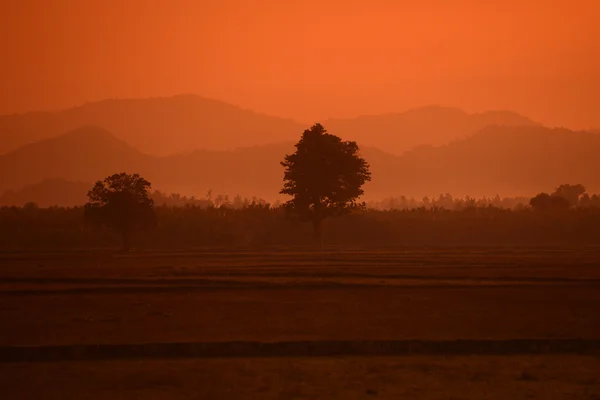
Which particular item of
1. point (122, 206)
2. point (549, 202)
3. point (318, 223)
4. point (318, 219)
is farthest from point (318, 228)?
point (549, 202)

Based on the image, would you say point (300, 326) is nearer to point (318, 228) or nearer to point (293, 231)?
point (318, 228)

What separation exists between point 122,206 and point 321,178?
18707 millimetres

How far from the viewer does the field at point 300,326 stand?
15.6 meters

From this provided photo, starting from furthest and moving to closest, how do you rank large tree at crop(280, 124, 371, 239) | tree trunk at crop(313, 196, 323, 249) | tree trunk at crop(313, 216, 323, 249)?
large tree at crop(280, 124, 371, 239) < tree trunk at crop(313, 216, 323, 249) < tree trunk at crop(313, 196, 323, 249)

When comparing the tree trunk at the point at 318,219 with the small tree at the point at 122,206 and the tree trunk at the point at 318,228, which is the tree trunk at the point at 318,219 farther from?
the small tree at the point at 122,206

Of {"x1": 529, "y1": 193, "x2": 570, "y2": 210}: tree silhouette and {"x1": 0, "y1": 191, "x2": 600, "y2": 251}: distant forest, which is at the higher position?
{"x1": 529, "y1": 193, "x2": 570, "y2": 210}: tree silhouette

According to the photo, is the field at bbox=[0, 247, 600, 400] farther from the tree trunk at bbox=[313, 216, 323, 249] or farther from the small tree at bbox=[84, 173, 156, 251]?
the tree trunk at bbox=[313, 216, 323, 249]

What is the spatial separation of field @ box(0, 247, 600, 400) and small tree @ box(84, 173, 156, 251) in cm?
2616

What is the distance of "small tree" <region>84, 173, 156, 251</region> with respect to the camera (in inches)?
2776

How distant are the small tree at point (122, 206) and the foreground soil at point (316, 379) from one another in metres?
53.5

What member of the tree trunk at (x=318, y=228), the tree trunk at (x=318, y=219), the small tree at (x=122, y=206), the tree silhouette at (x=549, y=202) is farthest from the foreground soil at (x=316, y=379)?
the tree silhouette at (x=549, y=202)

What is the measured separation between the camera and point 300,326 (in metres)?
22.8

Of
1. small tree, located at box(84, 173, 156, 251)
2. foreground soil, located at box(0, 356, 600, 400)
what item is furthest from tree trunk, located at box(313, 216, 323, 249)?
foreground soil, located at box(0, 356, 600, 400)

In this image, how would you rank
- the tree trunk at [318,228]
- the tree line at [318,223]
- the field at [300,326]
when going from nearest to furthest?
the field at [300,326] → the tree trunk at [318,228] → the tree line at [318,223]
